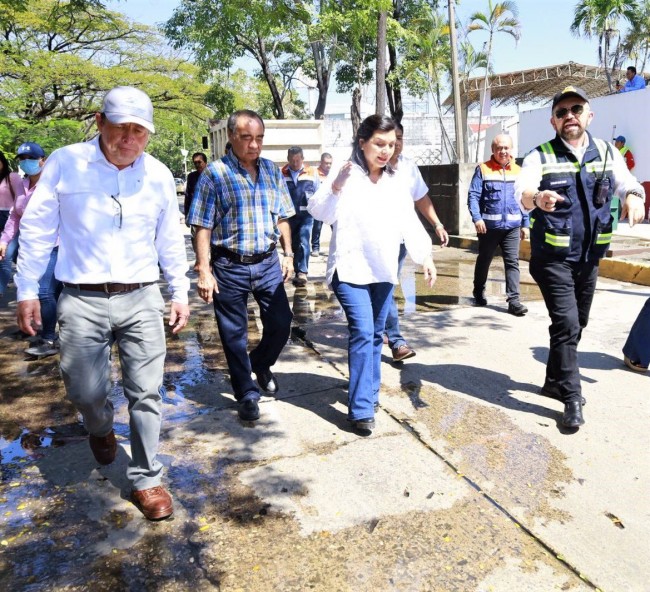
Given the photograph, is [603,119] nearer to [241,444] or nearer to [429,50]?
[429,50]

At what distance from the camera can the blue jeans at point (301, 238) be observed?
8.67 metres

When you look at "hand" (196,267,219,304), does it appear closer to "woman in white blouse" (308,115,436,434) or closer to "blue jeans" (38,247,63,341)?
"woman in white blouse" (308,115,436,434)

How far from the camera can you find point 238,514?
9.64 feet

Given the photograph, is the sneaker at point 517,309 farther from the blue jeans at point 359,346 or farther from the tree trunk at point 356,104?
the tree trunk at point 356,104

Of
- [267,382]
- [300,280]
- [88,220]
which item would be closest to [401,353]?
[267,382]

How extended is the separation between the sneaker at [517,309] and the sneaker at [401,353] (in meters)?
1.93

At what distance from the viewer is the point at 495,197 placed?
665 cm

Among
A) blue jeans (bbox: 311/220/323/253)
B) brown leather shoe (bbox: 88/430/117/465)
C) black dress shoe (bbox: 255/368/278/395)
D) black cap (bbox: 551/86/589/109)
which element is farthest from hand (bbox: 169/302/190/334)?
blue jeans (bbox: 311/220/323/253)

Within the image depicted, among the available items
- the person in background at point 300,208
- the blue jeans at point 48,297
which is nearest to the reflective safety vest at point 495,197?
the person in background at point 300,208

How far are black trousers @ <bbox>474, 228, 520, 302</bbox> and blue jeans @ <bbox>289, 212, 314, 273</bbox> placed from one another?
2597 mm

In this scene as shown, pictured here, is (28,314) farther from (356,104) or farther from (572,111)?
(356,104)

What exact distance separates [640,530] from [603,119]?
15418 mm

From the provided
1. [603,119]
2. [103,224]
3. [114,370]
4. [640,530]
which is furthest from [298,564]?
[603,119]

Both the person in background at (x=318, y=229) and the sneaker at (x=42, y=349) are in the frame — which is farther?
the person in background at (x=318, y=229)
